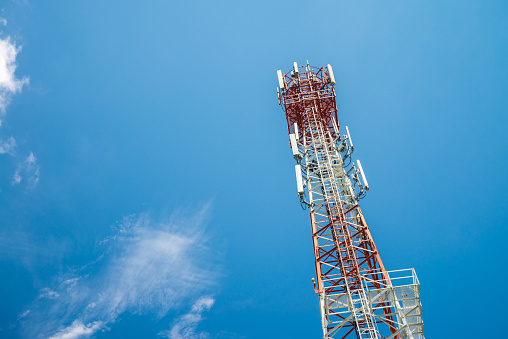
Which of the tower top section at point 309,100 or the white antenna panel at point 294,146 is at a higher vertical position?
the tower top section at point 309,100

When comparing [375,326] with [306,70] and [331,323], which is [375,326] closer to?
[331,323]

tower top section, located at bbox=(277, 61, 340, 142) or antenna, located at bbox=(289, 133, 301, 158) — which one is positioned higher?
tower top section, located at bbox=(277, 61, 340, 142)

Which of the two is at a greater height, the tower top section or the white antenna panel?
the tower top section

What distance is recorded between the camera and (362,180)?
34.7 metres

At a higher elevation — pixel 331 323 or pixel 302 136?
pixel 302 136

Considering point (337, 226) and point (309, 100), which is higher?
point (309, 100)

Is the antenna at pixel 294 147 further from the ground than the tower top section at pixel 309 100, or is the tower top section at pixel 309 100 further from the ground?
the tower top section at pixel 309 100

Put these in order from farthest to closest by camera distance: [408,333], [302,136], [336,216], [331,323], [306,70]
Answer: [306,70] < [302,136] < [336,216] < [331,323] < [408,333]

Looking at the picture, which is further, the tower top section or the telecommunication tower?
the tower top section

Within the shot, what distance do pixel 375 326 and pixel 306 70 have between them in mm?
33210

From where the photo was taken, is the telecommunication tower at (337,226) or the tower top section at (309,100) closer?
the telecommunication tower at (337,226)

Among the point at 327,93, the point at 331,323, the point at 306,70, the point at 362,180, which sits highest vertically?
the point at 306,70

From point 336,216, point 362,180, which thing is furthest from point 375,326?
point 362,180

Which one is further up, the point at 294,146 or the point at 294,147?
the point at 294,146
